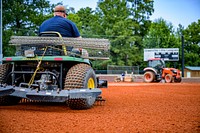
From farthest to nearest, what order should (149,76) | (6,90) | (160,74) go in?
(160,74)
(149,76)
(6,90)

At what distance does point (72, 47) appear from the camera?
24.6ft

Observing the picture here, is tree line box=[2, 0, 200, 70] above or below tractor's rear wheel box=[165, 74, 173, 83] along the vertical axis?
above

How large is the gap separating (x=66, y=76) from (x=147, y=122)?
2.28 meters

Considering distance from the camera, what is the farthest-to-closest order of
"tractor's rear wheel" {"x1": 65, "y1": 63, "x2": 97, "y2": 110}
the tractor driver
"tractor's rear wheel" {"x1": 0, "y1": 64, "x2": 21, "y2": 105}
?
the tractor driver
"tractor's rear wheel" {"x1": 0, "y1": 64, "x2": 21, "y2": 105}
"tractor's rear wheel" {"x1": 65, "y1": 63, "x2": 97, "y2": 110}

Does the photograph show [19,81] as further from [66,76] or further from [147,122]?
[147,122]

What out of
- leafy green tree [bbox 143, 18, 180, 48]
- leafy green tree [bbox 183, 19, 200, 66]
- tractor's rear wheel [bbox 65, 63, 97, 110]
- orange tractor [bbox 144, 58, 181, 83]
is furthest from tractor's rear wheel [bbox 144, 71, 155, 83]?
leafy green tree [bbox 183, 19, 200, 66]

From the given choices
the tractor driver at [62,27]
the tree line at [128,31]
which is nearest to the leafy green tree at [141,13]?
the tree line at [128,31]

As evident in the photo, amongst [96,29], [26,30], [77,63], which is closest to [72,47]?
[77,63]

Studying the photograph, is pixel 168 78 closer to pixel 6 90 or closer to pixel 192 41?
pixel 6 90

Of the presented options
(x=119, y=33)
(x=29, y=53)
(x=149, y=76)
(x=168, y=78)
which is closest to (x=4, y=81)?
(x=29, y=53)

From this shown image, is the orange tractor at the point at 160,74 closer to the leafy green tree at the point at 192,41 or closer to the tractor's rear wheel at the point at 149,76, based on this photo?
the tractor's rear wheel at the point at 149,76

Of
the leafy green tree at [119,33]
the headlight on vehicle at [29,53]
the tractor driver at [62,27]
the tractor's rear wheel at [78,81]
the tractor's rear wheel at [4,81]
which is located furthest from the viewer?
the leafy green tree at [119,33]

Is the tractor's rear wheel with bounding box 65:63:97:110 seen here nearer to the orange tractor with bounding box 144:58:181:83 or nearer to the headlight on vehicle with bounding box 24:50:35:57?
the headlight on vehicle with bounding box 24:50:35:57

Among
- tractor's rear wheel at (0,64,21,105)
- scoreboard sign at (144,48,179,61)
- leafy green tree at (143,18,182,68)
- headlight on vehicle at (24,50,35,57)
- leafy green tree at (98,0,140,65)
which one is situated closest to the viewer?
headlight on vehicle at (24,50,35,57)
